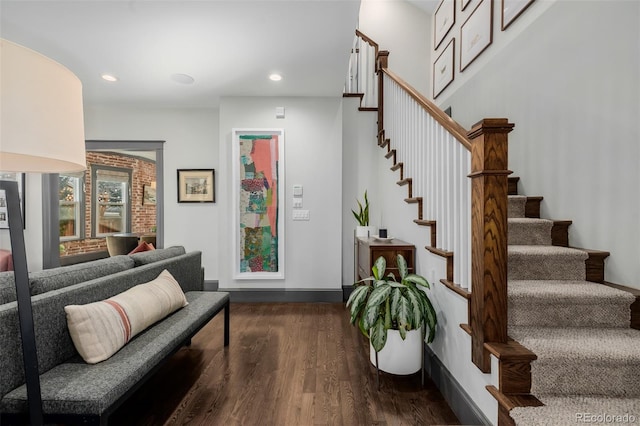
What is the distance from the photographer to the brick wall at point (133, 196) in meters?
5.94

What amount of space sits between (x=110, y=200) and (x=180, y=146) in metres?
3.38

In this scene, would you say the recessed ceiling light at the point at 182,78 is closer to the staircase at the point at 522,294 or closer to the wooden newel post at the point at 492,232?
the staircase at the point at 522,294

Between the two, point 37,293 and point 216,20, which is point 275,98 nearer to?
point 216,20

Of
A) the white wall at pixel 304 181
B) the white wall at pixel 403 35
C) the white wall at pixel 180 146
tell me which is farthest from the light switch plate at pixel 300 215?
the white wall at pixel 403 35

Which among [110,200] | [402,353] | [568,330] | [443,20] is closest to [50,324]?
[402,353]

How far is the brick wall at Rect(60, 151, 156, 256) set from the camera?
5941 mm

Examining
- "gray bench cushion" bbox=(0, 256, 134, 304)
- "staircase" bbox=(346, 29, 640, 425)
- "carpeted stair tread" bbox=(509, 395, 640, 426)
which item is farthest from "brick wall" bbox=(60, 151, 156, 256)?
"carpeted stair tread" bbox=(509, 395, 640, 426)

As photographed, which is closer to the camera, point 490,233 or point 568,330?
point 490,233

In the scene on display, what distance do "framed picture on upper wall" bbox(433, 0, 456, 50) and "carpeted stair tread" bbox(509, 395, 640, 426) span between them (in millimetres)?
4277

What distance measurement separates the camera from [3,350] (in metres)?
1.16

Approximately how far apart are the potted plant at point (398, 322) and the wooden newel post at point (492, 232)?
1.50 ft

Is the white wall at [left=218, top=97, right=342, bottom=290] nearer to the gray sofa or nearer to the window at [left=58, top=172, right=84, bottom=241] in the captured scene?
the gray sofa

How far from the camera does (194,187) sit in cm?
423

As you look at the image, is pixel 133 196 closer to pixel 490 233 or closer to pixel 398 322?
pixel 398 322
